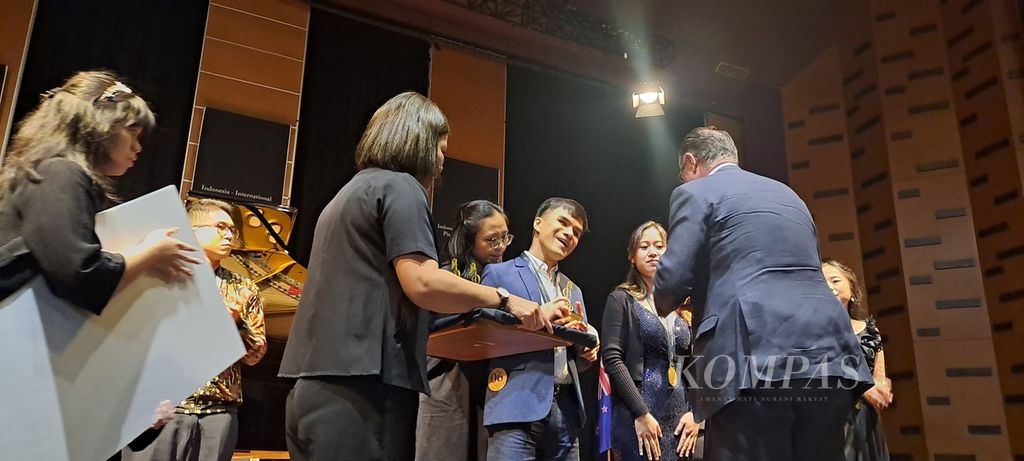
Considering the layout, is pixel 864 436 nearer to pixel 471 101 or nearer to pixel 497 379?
pixel 497 379

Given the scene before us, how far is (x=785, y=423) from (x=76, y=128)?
5.49 feet

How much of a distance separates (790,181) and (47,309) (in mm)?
6653

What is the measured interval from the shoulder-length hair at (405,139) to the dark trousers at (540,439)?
0.96 meters

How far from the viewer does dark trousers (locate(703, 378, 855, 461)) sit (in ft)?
5.47

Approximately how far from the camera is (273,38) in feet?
18.5

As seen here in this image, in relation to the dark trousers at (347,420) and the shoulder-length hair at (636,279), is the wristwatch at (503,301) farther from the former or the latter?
the shoulder-length hair at (636,279)

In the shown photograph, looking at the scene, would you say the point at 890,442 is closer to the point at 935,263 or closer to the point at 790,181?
the point at 935,263

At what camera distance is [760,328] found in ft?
5.59

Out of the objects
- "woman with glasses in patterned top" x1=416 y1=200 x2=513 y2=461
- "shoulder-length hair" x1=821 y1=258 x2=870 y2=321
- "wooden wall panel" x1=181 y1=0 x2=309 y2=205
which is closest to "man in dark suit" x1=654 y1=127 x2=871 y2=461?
"woman with glasses in patterned top" x1=416 y1=200 x2=513 y2=461

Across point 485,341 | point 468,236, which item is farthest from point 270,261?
point 485,341

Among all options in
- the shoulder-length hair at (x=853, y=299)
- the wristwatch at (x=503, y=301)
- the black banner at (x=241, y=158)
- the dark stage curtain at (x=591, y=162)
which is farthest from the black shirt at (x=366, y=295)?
the dark stage curtain at (x=591, y=162)

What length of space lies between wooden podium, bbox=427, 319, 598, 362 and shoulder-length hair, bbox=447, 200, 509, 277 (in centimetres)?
58

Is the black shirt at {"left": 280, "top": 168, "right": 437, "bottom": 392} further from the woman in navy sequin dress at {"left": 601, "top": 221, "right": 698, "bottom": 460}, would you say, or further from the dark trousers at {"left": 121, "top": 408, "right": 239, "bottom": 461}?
the woman in navy sequin dress at {"left": 601, "top": 221, "right": 698, "bottom": 460}

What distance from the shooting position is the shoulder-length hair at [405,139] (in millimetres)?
1619
